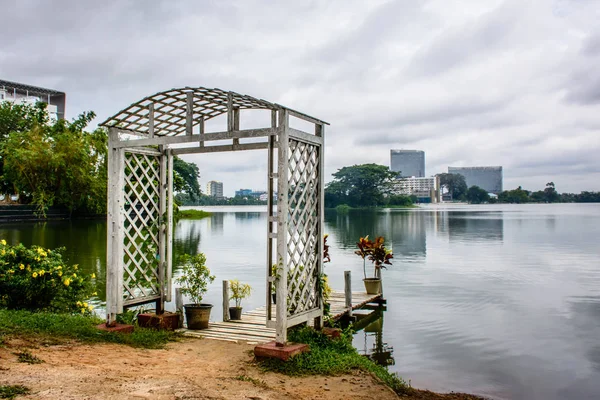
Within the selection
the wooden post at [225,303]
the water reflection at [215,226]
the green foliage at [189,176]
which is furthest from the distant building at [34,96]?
the wooden post at [225,303]

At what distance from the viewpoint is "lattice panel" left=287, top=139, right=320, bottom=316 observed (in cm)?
545

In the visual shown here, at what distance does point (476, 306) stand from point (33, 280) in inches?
346

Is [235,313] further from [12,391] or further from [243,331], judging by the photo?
[12,391]

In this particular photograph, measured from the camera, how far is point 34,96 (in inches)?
2365

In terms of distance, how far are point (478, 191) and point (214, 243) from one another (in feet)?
380

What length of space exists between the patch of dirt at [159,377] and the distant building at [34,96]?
5634 centimetres

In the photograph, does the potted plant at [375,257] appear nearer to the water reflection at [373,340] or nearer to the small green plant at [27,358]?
the water reflection at [373,340]

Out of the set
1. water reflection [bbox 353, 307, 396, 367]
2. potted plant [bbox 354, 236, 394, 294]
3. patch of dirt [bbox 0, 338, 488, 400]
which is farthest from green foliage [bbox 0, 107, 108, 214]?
patch of dirt [bbox 0, 338, 488, 400]

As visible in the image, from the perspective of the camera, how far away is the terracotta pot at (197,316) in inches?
269

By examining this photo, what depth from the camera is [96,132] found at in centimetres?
3522

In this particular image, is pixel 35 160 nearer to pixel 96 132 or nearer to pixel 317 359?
pixel 96 132

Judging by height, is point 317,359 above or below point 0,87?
below

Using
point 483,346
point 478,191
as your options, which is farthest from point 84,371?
point 478,191

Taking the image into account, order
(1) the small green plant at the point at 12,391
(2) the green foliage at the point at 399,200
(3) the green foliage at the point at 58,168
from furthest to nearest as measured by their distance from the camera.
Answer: (2) the green foliage at the point at 399,200 < (3) the green foliage at the point at 58,168 < (1) the small green plant at the point at 12,391
